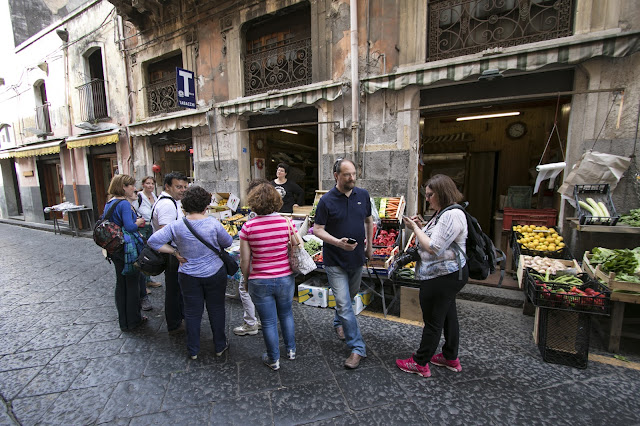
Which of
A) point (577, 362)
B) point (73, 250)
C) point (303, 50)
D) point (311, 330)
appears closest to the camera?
point (577, 362)

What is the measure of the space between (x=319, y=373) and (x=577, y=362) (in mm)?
2517

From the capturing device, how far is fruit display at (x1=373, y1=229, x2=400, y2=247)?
4.68 m

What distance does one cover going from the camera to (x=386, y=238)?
479 cm

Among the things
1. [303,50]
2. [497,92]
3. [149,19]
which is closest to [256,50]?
[303,50]

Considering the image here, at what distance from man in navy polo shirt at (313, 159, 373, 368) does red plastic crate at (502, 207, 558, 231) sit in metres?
3.24

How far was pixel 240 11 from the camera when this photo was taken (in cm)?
721

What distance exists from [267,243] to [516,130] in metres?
7.49

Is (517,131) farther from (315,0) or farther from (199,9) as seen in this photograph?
(199,9)

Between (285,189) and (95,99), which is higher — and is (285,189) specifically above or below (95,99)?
below

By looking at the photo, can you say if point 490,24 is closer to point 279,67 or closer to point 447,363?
point 279,67

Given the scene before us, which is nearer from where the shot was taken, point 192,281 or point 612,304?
point 192,281

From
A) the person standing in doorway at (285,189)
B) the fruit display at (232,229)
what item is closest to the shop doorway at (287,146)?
the person standing in doorway at (285,189)

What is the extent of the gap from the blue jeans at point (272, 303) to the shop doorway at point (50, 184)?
15.0 meters

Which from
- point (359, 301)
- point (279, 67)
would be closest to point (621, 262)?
point (359, 301)
